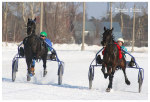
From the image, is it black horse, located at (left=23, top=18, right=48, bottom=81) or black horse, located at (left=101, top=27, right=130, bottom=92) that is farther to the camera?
black horse, located at (left=23, top=18, right=48, bottom=81)

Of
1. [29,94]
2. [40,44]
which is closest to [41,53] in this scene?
[40,44]

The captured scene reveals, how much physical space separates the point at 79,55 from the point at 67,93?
1992cm

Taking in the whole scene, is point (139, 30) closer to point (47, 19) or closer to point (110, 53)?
point (47, 19)

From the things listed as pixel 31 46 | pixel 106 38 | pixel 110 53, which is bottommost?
pixel 110 53

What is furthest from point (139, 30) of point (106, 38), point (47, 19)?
point (106, 38)

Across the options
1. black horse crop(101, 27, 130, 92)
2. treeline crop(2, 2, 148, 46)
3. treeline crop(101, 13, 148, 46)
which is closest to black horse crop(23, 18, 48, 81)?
black horse crop(101, 27, 130, 92)

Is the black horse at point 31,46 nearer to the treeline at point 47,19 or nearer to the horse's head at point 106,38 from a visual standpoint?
the horse's head at point 106,38

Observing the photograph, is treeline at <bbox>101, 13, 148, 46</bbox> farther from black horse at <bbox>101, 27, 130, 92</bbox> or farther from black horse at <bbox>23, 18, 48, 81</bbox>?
black horse at <bbox>101, 27, 130, 92</bbox>

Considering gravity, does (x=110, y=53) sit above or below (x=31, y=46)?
below

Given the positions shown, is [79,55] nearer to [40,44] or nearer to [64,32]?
[40,44]

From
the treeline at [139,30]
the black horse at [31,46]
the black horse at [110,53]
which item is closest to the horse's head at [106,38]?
the black horse at [110,53]

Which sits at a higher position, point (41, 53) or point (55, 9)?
point (55, 9)

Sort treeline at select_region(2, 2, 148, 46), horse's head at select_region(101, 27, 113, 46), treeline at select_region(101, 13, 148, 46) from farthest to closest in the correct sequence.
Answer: treeline at select_region(101, 13, 148, 46), treeline at select_region(2, 2, 148, 46), horse's head at select_region(101, 27, 113, 46)

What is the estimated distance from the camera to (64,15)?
54250mm
